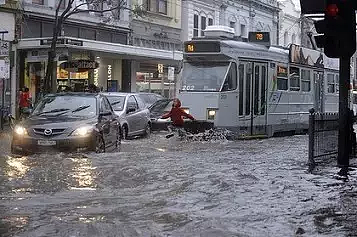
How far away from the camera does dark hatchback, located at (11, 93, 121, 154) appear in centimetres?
1377

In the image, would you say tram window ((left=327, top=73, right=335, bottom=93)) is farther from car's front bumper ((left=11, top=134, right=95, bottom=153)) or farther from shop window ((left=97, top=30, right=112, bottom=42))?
car's front bumper ((left=11, top=134, right=95, bottom=153))

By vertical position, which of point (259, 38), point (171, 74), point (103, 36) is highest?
point (103, 36)

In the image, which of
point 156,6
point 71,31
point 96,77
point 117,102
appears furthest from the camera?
point 156,6

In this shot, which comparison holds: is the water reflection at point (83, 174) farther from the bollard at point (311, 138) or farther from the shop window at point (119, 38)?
the shop window at point (119, 38)

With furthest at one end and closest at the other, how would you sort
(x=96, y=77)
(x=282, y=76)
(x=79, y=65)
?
(x=96, y=77), (x=79, y=65), (x=282, y=76)

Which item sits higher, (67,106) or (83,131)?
(67,106)

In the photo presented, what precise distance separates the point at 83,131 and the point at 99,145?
0.74 m

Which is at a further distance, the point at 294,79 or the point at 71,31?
the point at 71,31

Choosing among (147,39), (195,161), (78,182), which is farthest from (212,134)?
(147,39)

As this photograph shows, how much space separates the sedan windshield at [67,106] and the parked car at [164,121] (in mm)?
4666

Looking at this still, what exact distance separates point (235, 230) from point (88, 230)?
66.2 inches

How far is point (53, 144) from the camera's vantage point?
44.9 feet

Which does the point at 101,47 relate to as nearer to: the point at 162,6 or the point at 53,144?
the point at 162,6

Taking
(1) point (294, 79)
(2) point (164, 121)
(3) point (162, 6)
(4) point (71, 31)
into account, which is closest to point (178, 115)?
(2) point (164, 121)
